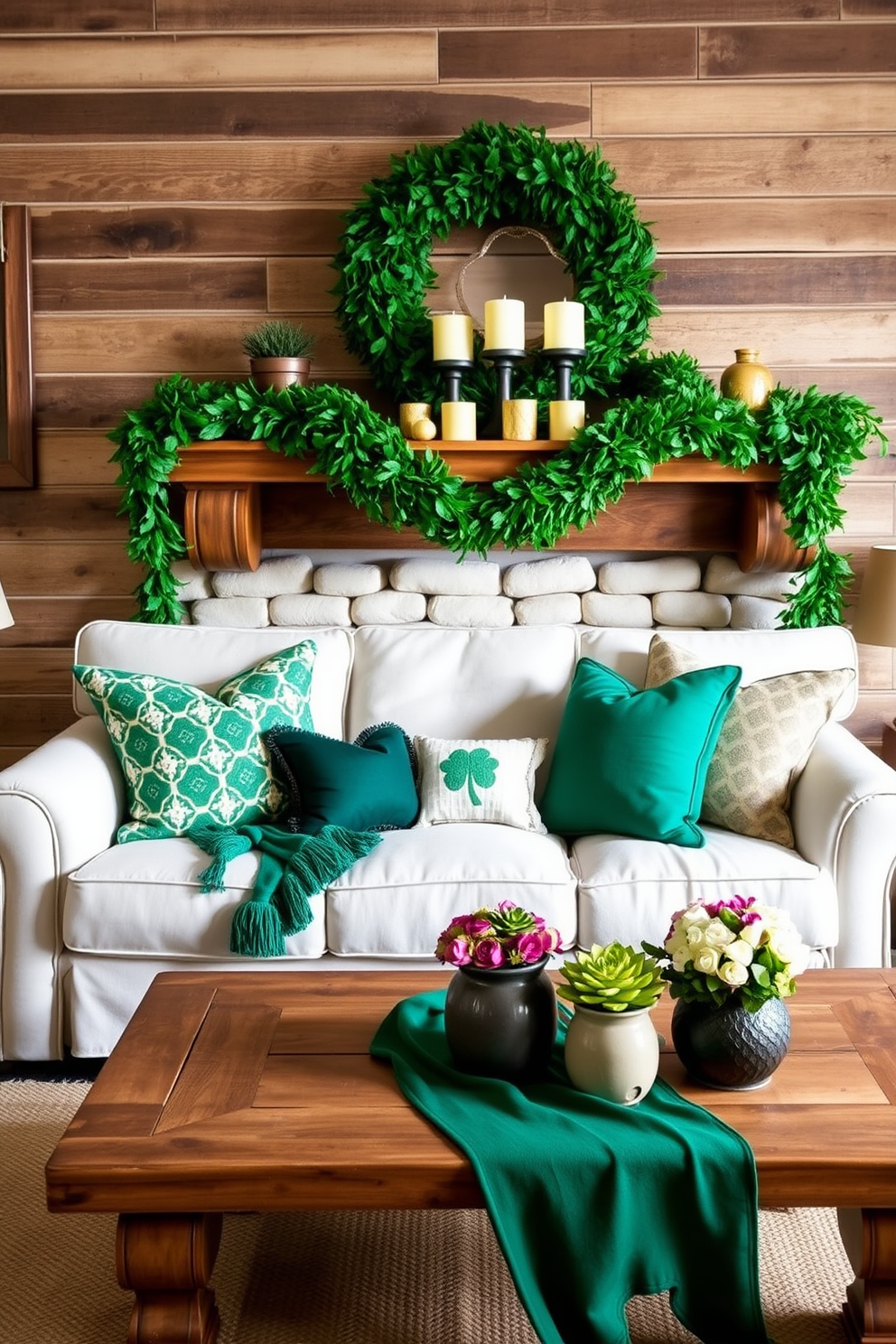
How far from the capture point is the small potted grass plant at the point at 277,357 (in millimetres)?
3164

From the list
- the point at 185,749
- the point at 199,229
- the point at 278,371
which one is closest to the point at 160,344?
the point at 199,229

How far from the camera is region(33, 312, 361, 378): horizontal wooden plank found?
11.1ft

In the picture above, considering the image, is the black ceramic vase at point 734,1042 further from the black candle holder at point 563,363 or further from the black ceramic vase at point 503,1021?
the black candle holder at point 563,363

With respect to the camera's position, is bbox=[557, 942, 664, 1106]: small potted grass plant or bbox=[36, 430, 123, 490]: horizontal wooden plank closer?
bbox=[557, 942, 664, 1106]: small potted grass plant

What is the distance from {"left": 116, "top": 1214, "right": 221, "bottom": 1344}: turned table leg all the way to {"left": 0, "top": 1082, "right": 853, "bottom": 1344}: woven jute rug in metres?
0.20

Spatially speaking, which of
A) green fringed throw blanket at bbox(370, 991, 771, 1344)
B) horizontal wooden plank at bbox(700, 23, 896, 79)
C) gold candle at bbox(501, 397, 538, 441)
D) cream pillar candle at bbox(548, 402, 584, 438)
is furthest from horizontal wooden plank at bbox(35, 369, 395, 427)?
green fringed throw blanket at bbox(370, 991, 771, 1344)

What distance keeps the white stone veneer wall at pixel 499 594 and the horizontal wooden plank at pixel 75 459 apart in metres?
0.36

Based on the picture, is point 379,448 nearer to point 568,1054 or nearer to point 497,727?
point 497,727

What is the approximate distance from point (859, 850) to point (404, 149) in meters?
2.14

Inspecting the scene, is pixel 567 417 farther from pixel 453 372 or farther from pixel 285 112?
pixel 285 112

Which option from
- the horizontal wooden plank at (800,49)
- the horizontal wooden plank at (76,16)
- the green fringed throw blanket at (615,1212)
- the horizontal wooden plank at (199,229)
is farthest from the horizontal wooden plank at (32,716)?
the horizontal wooden plank at (800,49)

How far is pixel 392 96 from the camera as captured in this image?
3297 millimetres

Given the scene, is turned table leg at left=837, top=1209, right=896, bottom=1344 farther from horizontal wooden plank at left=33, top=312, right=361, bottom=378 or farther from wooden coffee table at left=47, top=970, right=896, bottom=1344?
horizontal wooden plank at left=33, top=312, right=361, bottom=378

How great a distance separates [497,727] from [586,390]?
0.96m
